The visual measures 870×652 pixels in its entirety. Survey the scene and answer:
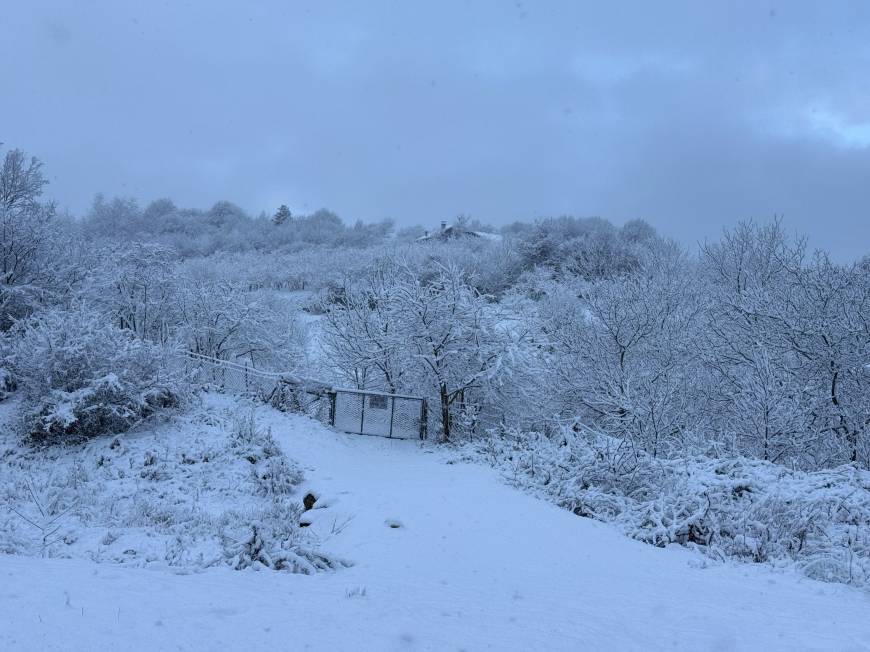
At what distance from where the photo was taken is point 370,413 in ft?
53.1

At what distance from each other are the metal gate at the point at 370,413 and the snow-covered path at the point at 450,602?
27.0 ft

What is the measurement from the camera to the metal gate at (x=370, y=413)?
16.1 meters

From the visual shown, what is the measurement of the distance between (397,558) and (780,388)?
32.9ft

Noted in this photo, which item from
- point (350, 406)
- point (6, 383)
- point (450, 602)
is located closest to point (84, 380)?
point (6, 383)

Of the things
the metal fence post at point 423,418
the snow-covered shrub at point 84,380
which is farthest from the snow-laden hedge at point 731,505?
the snow-covered shrub at point 84,380

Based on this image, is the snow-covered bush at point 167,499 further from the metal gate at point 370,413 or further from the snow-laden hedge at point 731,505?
the snow-laden hedge at point 731,505

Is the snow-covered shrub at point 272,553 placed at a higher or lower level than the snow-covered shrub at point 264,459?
higher

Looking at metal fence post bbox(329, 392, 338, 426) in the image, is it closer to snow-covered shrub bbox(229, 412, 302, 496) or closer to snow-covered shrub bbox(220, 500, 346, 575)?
snow-covered shrub bbox(229, 412, 302, 496)

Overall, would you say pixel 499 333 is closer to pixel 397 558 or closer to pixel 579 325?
pixel 579 325

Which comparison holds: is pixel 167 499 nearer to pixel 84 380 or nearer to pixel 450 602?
pixel 84 380

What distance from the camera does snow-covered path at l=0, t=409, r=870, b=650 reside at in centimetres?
413

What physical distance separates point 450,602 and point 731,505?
187 inches

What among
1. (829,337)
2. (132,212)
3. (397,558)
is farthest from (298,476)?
(132,212)

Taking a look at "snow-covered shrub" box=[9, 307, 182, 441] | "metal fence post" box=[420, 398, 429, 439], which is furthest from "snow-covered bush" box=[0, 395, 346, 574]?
"metal fence post" box=[420, 398, 429, 439]
